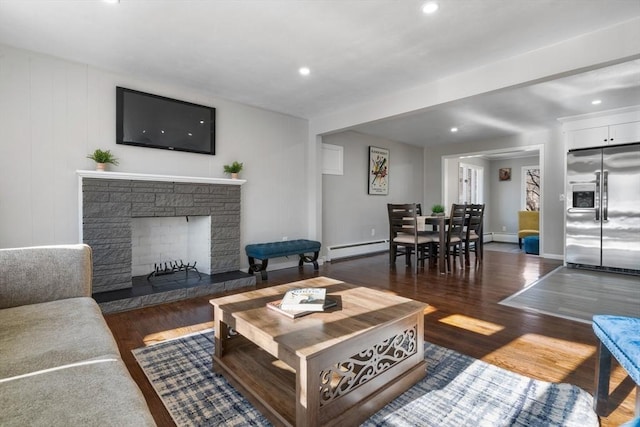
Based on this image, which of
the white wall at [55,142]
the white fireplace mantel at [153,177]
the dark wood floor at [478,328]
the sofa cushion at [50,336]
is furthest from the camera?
the white fireplace mantel at [153,177]

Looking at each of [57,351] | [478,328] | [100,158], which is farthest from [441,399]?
[100,158]

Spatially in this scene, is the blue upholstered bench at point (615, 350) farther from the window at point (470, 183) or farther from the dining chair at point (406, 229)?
the window at point (470, 183)

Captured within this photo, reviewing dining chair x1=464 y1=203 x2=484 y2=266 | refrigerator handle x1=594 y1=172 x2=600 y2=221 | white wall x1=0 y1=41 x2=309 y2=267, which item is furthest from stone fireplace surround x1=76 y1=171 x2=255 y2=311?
refrigerator handle x1=594 y1=172 x2=600 y2=221

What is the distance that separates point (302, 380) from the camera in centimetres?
125

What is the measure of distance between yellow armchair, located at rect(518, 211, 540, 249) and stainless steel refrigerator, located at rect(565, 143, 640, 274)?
6.98 ft

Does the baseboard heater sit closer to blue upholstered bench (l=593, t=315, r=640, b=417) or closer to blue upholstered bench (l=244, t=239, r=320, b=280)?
blue upholstered bench (l=244, t=239, r=320, b=280)

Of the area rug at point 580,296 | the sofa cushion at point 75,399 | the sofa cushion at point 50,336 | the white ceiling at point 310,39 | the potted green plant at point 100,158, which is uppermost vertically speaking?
the white ceiling at point 310,39

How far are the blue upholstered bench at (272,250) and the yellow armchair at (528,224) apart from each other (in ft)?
16.7

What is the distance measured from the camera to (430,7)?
2232 millimetres

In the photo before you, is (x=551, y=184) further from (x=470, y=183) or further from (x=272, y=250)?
(x=272, y=250)

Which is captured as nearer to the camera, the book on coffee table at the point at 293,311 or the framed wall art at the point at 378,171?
the book on coffee table at the point at 293,311

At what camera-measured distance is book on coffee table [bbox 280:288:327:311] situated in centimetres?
168

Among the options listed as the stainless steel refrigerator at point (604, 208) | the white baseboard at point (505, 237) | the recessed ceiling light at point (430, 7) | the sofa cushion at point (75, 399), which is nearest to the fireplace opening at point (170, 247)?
the sofa cushion at point (75, 399)

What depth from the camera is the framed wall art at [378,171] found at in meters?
6.50
